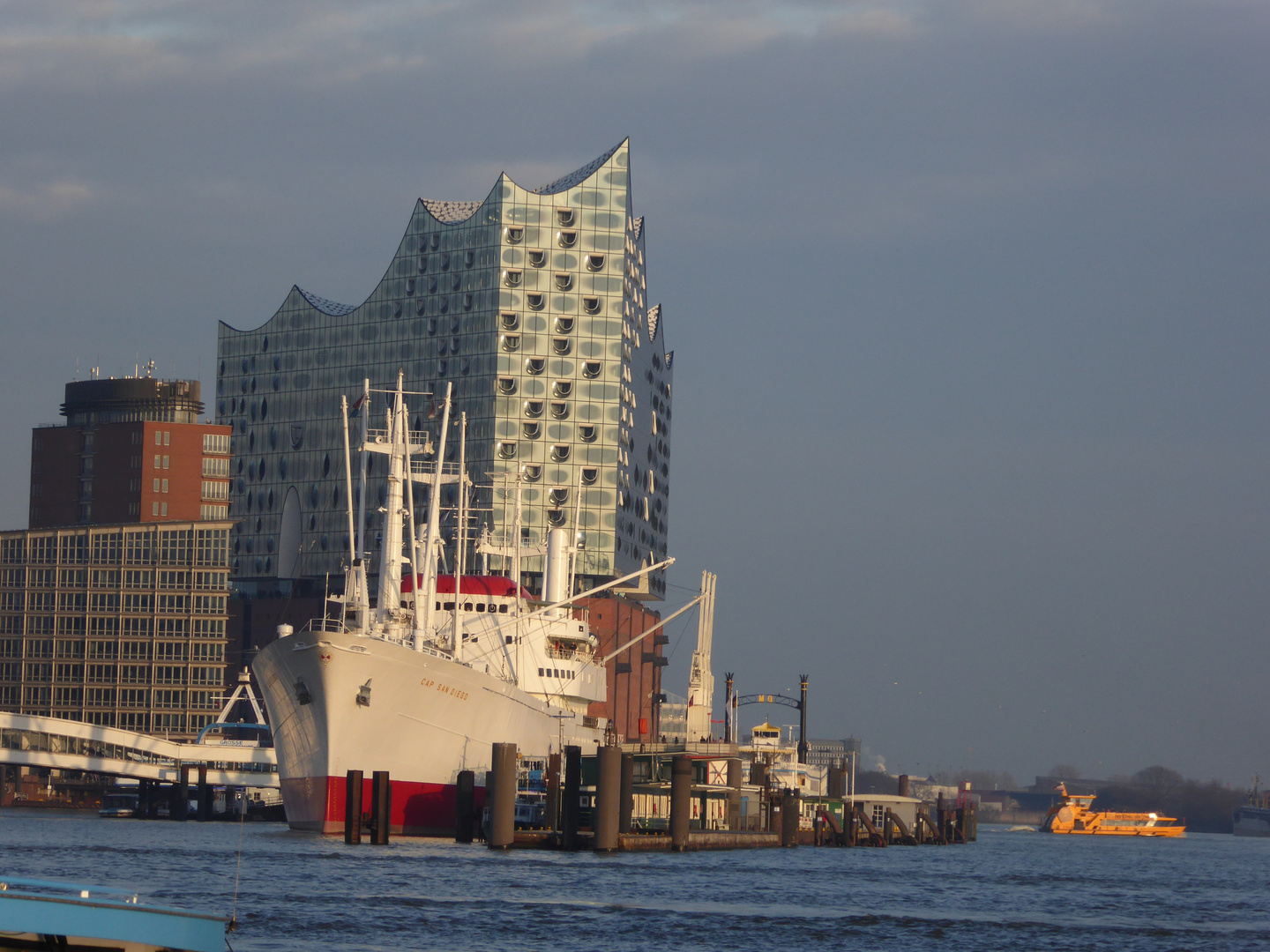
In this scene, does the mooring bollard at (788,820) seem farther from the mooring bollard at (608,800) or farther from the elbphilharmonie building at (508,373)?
the elbphilharmonie building at (508,373)

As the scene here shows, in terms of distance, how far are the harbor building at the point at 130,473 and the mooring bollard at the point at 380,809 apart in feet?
412

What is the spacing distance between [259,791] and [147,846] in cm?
4873

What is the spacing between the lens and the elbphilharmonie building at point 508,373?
160m

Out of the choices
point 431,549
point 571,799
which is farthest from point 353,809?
point 431,549

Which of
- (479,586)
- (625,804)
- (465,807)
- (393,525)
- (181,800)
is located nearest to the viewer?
(465,807)

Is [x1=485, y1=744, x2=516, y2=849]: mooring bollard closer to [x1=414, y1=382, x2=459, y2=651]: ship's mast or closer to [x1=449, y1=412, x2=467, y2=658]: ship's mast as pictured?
[x1=449, y1=412, x2=467, y2=658]: ship's mast

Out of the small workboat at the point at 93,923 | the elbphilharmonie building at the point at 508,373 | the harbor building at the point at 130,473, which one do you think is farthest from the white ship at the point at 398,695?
the harbor building at the point at 130,473

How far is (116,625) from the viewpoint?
514ft

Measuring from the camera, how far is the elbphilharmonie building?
15988 centimetres

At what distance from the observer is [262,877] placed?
52.5 metres

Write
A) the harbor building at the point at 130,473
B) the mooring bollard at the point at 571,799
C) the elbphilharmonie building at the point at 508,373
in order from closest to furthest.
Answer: the mooring bollard at the point at 571,799
the elbphilharmonie building at the point at 508,373
the harbor building at the point at 130,473

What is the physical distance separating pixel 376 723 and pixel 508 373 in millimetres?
91395

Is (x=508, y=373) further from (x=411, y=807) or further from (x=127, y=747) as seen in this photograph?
(x=411, y=807)

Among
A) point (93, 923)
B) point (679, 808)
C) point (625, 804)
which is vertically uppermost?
point (93, 923)
